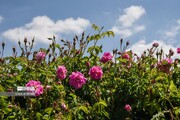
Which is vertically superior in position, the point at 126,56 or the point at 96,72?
the point at 126,56

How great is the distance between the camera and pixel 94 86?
4.72 meters

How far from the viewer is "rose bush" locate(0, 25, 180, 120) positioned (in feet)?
13.3

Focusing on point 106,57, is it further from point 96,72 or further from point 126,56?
point 96,72

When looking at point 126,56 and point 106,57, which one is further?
point 126,56

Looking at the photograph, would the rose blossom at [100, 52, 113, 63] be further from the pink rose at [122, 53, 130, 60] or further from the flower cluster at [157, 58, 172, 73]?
the flower cluster at [157, 58, 172, 73]

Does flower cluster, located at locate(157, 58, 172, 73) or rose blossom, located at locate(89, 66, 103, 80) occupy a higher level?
flower cluster, located at locate(157, 58, 172, 73)

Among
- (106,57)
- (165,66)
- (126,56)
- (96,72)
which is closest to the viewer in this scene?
(96,72)

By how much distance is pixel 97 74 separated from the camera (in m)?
4.43

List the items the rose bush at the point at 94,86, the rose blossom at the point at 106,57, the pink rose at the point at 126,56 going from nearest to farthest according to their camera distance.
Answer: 1. the rose bush at the point at 94,86
2. the rose blossom at the point at 106,57
3. the pink rose at the point at 126,56

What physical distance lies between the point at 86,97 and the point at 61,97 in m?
0.66

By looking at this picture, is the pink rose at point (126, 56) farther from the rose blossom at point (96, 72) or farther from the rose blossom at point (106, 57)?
the rose blossom at point (96, 72)

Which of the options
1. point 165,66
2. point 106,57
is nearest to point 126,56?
point 106,57

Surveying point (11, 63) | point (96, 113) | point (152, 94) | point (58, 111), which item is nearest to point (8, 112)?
point (58, 111)

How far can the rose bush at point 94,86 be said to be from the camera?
4039 millimetres
